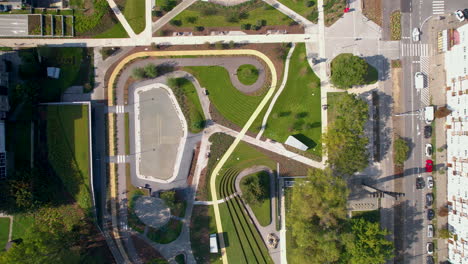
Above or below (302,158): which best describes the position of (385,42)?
above

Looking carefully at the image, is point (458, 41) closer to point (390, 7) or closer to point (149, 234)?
point (390, 7)

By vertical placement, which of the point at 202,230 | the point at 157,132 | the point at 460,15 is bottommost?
the point at 202,230

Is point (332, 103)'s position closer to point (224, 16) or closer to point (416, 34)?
point (416, 34)

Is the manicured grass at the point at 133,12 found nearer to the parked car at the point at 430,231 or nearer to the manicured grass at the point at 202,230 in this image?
the manicured grass at the point at 202,230

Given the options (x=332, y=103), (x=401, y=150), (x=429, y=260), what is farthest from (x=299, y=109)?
(x=429, y=260)

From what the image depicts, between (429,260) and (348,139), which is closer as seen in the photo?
(348,139)

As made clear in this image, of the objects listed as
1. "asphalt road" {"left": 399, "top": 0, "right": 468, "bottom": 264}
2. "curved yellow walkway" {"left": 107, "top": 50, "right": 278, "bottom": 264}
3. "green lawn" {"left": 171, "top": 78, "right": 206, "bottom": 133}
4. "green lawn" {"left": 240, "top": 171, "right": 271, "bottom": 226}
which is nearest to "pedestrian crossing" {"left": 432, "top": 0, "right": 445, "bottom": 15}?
"asphalt road" {"left": 399, "top": 0, "right": 468, "bottom": 264}

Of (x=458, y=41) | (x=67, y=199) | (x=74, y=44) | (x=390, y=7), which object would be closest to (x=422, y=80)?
(x=458, y=41)

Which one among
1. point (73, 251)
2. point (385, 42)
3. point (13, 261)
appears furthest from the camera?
point (385, 42)
